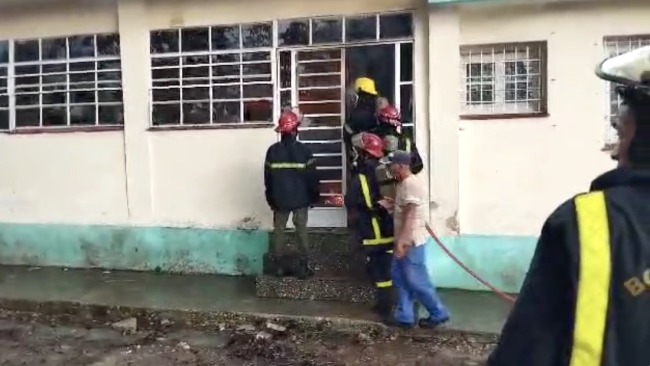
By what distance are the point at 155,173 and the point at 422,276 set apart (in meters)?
3.66

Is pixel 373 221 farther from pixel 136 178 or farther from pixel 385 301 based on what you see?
pixel 136 178

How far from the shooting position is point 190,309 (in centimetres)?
711

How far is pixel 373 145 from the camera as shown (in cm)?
680

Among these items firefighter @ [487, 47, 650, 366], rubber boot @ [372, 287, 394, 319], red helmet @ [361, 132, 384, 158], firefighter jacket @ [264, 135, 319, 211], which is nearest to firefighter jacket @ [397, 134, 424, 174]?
red helmet @ [361, 132, 384, 158]

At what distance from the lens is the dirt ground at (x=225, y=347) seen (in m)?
5.98

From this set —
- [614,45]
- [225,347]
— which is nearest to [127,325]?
[225,347]

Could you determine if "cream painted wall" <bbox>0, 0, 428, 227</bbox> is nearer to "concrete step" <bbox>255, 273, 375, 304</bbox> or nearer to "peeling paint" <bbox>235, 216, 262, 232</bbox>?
"peeling paint" <bbox>235, 216, 262, 232</bbox>

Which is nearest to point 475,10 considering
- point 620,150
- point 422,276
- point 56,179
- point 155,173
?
point 422,276

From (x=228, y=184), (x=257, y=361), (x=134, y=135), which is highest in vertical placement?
(x=134, y=135)

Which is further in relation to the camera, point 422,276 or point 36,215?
point 36,215

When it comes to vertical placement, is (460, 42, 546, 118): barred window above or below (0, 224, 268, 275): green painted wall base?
above

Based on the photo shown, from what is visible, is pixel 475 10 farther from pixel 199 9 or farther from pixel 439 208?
pixel 199 9

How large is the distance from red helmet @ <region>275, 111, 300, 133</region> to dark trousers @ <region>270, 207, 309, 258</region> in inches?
31.4

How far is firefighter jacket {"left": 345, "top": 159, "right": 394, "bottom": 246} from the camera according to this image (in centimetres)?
671
